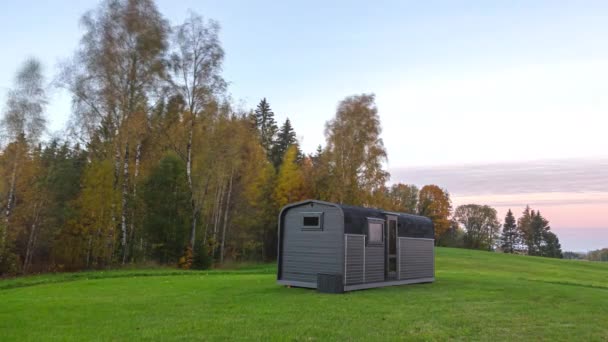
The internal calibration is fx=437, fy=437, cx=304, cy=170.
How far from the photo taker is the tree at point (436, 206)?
62875 mm

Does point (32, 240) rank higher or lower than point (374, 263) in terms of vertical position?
higher

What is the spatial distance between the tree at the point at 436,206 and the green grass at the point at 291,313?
48961 mm

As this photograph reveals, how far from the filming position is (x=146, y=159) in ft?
93.9

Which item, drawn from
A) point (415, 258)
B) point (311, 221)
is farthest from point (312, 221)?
point (415, 258)

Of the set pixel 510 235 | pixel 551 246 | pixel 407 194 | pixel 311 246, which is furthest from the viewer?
pixel 510 235

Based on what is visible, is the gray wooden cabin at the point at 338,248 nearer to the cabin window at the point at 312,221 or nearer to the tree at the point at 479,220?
the cabin window at the point at 312,221

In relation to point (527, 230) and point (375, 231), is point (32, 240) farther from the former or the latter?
point (527, 230)

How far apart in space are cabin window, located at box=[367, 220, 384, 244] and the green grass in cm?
179

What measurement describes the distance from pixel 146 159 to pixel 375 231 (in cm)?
1835

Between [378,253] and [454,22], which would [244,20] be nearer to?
[454,22]

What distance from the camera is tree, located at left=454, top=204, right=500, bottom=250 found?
74.6 m

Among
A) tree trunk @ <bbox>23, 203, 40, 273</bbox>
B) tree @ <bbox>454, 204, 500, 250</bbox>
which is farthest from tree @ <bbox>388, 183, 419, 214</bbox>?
tree trunk @ <bbox>23, 203, 40, 273</bbox>

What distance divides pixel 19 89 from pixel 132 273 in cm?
1181

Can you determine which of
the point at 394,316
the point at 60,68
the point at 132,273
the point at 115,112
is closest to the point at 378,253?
the point at 394,316
